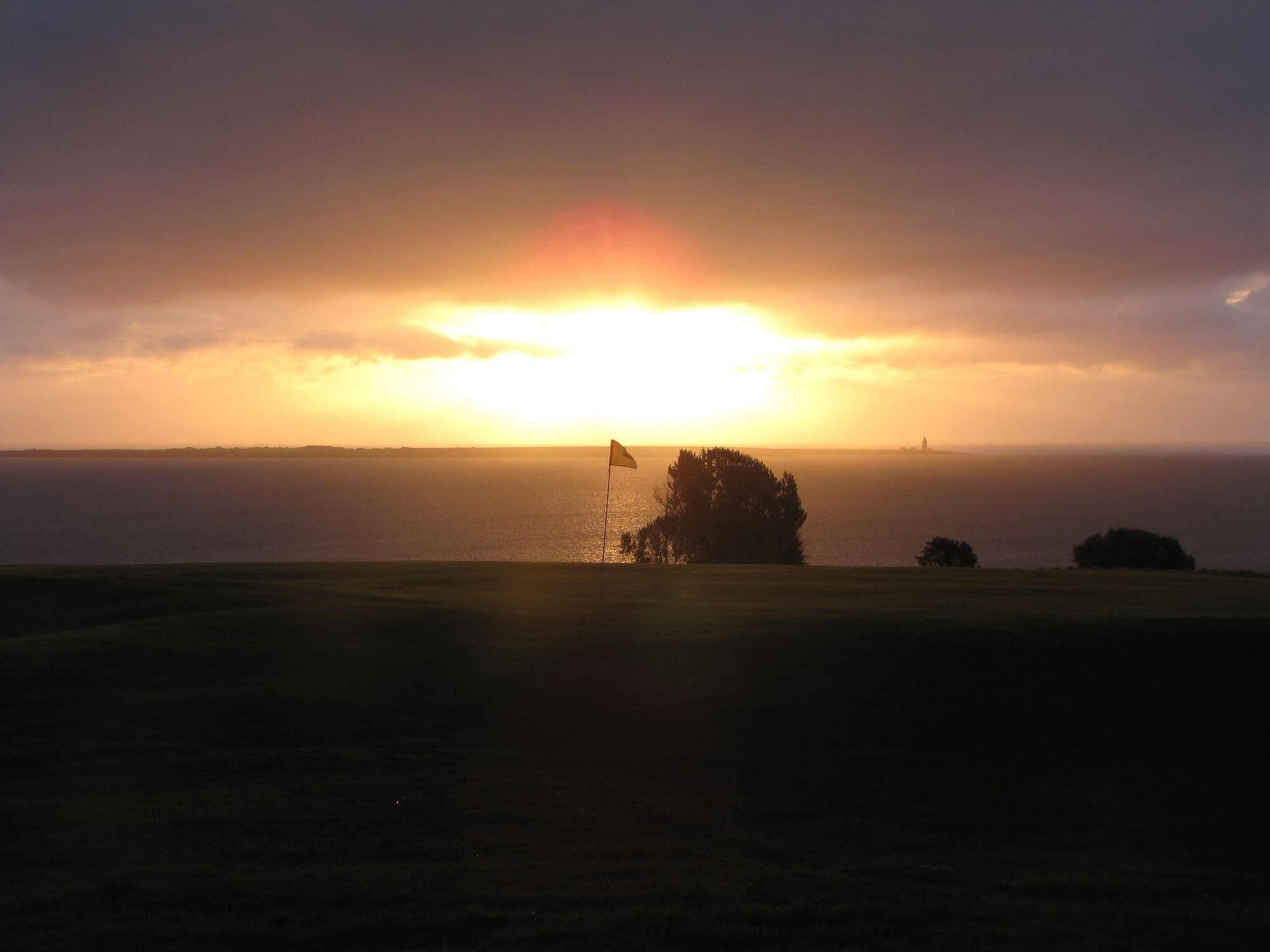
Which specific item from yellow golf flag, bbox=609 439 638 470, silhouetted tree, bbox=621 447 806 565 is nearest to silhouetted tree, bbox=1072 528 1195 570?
silhouetted tree, bbox=621 447 806 565

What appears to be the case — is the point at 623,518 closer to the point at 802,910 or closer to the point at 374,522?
the point at 374,522

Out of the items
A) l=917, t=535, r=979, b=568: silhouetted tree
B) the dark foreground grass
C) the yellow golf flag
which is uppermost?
the yellow golf flag

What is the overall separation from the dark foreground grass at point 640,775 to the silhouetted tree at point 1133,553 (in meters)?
40.3

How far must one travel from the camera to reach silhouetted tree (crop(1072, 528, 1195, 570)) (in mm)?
64438

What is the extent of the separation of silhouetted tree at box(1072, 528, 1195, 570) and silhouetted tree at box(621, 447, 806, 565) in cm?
2125

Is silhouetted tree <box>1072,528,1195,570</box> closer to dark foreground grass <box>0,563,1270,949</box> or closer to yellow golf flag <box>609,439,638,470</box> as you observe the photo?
dark foreground grass <box>0,563,1270,949</box>

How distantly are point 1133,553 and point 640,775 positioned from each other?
58.3 meters

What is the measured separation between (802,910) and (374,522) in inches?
6525

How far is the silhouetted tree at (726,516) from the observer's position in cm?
7994

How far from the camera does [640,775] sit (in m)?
15.8

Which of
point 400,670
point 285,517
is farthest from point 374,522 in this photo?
point 400,670

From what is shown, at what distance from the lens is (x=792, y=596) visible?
29250 millimetres

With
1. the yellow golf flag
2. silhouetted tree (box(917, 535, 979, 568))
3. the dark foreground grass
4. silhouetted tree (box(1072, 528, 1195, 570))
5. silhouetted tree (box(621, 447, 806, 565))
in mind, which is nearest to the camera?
the dark foreground grass

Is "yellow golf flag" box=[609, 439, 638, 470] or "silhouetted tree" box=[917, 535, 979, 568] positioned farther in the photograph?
"silhouetted tree" box=[917, 535, 979, 568]
